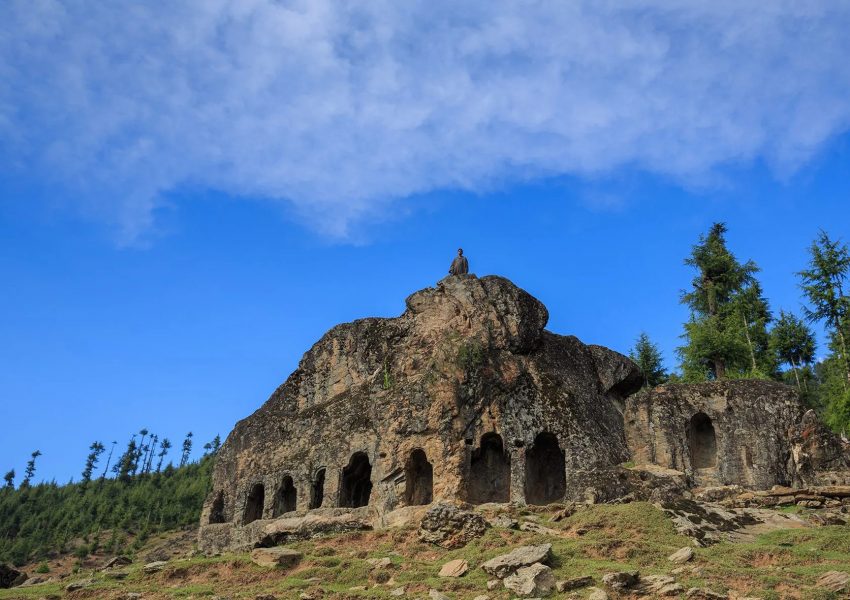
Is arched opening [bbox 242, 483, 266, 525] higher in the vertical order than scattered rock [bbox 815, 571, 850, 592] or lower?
higher

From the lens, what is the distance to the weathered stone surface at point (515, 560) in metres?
21.2

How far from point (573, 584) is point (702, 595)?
9.86 feet

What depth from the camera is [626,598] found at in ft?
60.6

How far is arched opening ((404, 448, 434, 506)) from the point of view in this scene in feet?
113

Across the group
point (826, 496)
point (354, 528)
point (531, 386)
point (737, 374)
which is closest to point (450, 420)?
point (531, 386)

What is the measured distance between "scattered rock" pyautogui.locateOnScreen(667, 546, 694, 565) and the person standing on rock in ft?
75.7

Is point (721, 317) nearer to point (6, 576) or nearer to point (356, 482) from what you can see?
point (356, 482)

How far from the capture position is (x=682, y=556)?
21078 mm

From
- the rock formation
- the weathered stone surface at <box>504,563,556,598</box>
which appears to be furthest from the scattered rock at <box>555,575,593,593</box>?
the rock formation

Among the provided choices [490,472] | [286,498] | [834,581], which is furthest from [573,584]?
[286,498]

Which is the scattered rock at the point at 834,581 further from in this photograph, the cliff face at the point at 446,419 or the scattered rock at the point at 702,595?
the cliff face at the point at 446,419

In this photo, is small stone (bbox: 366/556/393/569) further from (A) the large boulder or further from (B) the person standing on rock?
(B) the person standing on rock

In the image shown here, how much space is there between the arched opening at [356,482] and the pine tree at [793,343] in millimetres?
24812

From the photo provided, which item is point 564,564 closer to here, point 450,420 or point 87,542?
point 450,420
